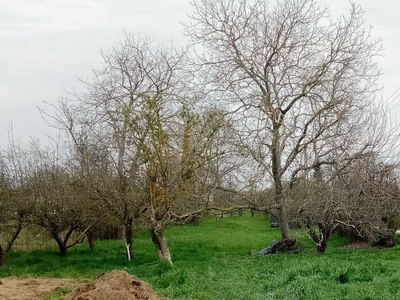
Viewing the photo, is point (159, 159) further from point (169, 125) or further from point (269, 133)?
point (269, 133)

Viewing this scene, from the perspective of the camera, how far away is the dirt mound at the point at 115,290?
6281 millimetres

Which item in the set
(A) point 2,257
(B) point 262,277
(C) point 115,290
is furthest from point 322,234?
(A) point 2,257

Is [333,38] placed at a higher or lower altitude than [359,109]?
higher

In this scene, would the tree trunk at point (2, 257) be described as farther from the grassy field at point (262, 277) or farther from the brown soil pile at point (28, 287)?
the brown soil pile at point (28, 287)

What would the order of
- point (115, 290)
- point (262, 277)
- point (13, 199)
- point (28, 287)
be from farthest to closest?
point (13, 199) < point (262, 277) < point (28, 287) < point (115, 290)

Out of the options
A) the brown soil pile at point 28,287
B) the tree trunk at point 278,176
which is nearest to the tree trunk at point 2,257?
the brown soil pile at point 28,287

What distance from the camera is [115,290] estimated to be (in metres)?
6.54

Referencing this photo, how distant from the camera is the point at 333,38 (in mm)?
13969

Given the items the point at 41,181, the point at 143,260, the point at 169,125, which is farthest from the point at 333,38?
the point at 41,181

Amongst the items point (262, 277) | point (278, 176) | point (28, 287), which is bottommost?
point (262, 277)

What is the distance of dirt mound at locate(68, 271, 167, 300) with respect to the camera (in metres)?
6.28

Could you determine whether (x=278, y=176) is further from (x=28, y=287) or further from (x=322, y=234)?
(x=28, y=287)

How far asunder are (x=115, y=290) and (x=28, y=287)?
3.04 metres

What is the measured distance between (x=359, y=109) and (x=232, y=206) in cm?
537
